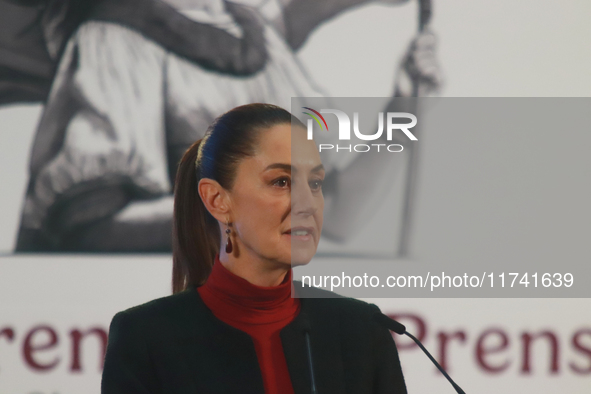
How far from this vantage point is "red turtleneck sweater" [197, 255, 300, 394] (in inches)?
48.6

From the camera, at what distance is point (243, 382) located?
3.89ft

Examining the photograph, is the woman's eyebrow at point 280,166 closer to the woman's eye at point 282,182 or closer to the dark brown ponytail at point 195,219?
the woman's eye at point 282,182

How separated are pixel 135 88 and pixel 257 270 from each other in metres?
1.62

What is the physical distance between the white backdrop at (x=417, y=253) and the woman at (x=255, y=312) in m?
1.27

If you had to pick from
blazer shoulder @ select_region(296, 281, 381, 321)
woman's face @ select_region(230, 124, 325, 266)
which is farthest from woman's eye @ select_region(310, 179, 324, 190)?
blazer shoulder @ select_region(296, 281, 381, 321)

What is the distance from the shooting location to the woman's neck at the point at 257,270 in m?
1.27

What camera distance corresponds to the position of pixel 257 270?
4.19 ft

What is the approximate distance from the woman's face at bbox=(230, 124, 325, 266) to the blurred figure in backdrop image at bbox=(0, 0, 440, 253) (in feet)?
4.52

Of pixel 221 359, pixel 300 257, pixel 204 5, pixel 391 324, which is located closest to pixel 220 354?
pixel 221 359

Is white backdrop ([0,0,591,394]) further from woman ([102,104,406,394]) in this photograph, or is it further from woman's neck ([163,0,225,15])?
woman ([102,104,406,394])

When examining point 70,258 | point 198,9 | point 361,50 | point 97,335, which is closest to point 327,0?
point 361,50

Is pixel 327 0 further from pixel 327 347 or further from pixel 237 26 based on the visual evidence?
pixel 327 347

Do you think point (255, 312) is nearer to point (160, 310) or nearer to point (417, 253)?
point (160, 310)

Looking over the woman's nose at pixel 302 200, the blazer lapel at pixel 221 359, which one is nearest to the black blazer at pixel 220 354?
the blazer lapel at pixel 221 359
